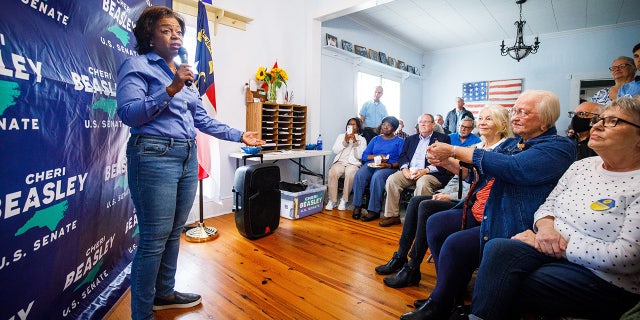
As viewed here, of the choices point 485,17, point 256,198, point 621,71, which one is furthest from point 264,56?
point 485,17

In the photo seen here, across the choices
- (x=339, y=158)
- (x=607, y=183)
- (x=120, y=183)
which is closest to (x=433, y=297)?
(x=607, y=183)

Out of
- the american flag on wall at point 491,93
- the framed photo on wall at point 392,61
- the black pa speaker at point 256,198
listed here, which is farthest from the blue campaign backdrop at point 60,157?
the american flag on wall at point 491,93

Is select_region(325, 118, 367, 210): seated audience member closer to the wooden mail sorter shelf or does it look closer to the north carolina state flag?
the wooden mail sorter shelf

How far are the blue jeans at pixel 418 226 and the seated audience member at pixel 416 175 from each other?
42.0 inches

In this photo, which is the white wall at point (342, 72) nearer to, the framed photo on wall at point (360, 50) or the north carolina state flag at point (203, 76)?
the framed photo on wall at point (360, 50)

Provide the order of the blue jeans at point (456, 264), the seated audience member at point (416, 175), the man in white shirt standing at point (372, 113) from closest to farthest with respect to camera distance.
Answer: the blue jeans at point (456, 264)
the seated audience member at point (416, 175)
the man in white shirt standing at point (372, 113)

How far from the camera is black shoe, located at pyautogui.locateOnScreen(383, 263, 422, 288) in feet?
6.15

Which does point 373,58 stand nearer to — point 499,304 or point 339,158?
point 339,158

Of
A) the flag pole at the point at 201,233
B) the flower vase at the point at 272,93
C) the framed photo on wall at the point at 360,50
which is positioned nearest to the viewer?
the flag pole at the point at 201,233

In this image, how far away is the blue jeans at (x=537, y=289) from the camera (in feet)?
3.09

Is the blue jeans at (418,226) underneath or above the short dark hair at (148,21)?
underneath

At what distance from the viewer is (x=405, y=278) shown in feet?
6.15

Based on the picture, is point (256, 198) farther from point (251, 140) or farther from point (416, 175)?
point (416, 175)

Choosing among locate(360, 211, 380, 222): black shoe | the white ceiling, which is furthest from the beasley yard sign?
the white ceiling
